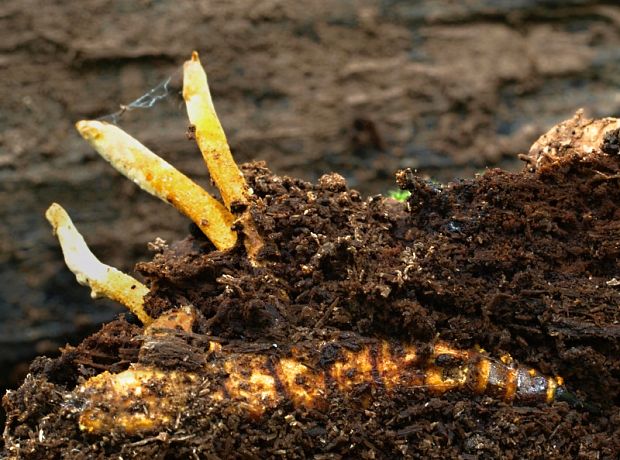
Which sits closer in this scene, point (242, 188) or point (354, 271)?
Answer: point (354, 271)

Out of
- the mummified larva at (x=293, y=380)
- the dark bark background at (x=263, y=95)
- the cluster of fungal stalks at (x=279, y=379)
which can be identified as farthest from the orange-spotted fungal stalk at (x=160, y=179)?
the dark bark background at (x=263, y=95)

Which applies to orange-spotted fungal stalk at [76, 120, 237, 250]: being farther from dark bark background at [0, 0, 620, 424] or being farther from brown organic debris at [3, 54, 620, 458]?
dark bark background at [0, 0, 620, 424]

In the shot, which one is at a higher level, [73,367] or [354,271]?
[354,271]

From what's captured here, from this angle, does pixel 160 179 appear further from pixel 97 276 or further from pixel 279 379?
pixel 279 379

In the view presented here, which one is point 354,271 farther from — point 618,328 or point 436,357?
point 618,328

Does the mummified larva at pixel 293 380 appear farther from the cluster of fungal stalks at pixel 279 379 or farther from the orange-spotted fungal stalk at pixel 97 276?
the orange-spotted fungal stalk at pixel 97 276

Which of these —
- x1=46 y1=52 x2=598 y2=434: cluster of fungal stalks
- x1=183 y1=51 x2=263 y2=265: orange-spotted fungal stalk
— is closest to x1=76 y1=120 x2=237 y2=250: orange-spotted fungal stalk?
x1=183 y1=51 x2=263 y2=265: orange-spotted fungal stalk

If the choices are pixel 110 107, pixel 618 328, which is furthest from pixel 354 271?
pixel 110 107
